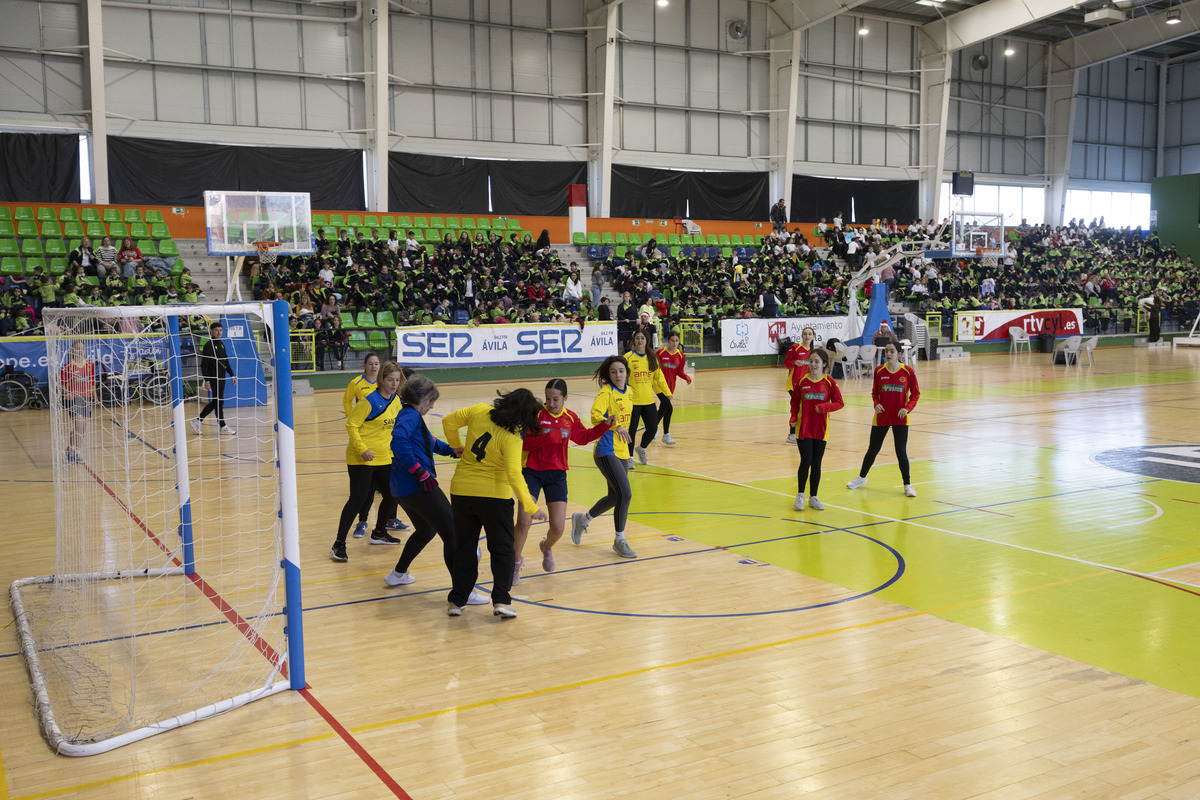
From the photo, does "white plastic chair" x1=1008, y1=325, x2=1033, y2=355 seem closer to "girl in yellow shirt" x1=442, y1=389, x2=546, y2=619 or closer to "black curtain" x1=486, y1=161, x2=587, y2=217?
"black curtain" x1=486, y1=161, x2=587, y2=217

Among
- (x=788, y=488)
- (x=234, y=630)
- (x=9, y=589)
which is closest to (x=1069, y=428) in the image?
(x=788, y=488)

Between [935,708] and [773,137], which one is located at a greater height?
[773,137]

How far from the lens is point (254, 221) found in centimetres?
2428

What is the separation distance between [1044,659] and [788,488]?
591 cm

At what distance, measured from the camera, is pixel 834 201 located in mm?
43375

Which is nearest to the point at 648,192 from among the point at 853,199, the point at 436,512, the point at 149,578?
the point at 853,199

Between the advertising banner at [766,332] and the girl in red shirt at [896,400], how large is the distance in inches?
751

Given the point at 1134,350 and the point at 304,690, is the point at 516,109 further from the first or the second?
the point at 304,690

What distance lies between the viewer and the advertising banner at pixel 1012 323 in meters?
35.5

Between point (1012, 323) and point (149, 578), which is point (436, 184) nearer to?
point (1012, 323)

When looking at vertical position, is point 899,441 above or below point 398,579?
above

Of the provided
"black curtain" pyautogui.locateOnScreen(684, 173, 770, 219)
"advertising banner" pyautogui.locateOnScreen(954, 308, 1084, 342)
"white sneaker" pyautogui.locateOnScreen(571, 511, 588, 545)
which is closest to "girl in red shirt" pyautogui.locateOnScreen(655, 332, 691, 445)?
"white sneaker" pyautogui.locateOnScreen(571, 511, 588, 545)

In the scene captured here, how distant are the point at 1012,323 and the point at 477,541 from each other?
34279 millimetres

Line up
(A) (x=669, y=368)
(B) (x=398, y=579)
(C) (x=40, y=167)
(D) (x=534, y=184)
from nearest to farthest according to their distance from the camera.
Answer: (B) (x=398, y=579) → (A) (x=669, y=368) → (C) (x=40, y=167) → (D) (x=534, y=184)
